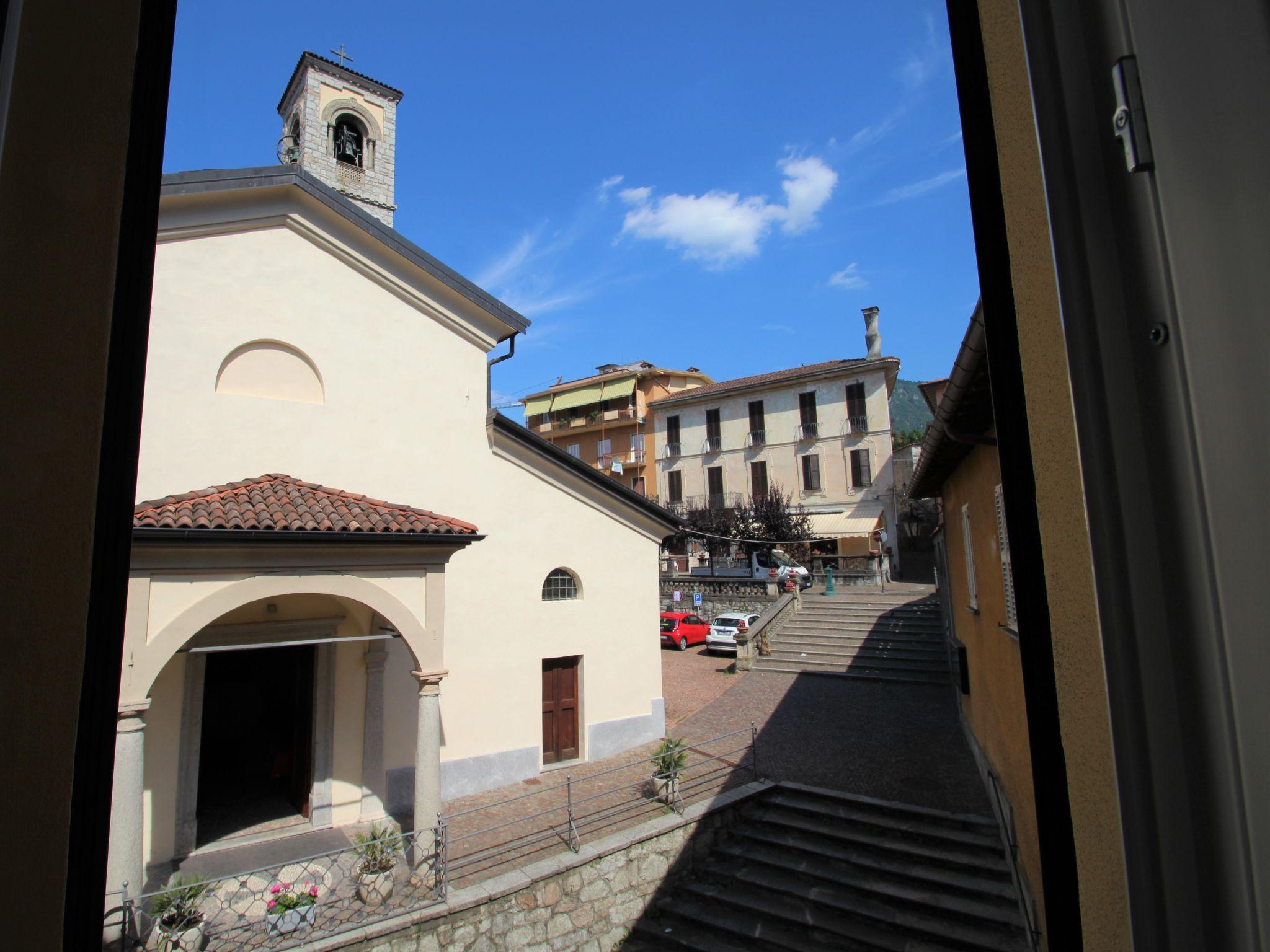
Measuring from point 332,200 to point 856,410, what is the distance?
91.6 feet

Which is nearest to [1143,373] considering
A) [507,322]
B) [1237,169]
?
[1237,169]

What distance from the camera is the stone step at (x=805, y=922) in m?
7.31

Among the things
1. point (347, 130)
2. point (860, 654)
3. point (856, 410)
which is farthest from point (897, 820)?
point (856, 410)

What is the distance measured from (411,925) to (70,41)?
781cm

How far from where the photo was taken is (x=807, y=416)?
34.7 metres

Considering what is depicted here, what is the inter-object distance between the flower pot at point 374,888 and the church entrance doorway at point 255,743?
7.63 feet

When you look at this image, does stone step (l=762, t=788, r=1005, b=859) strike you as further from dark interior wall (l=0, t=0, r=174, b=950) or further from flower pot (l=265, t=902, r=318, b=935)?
dark interior wall (l=0, t=0, r=174, b=950)

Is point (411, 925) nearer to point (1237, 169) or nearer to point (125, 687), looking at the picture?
point (125, 687)

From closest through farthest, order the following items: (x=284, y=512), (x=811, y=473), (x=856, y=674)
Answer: (x=284, y=512) → (x=856, y=674) → (x=811, y=473)

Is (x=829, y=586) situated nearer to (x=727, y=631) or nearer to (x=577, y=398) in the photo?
(x=727, y=631)

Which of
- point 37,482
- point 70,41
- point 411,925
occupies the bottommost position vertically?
point 411,925

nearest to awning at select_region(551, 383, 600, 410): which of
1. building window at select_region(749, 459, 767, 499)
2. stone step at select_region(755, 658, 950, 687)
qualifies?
building window at select_region(749, 459, 767, 499)

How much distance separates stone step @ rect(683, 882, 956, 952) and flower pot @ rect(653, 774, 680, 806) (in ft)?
3.53

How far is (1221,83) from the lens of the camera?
66 cm
